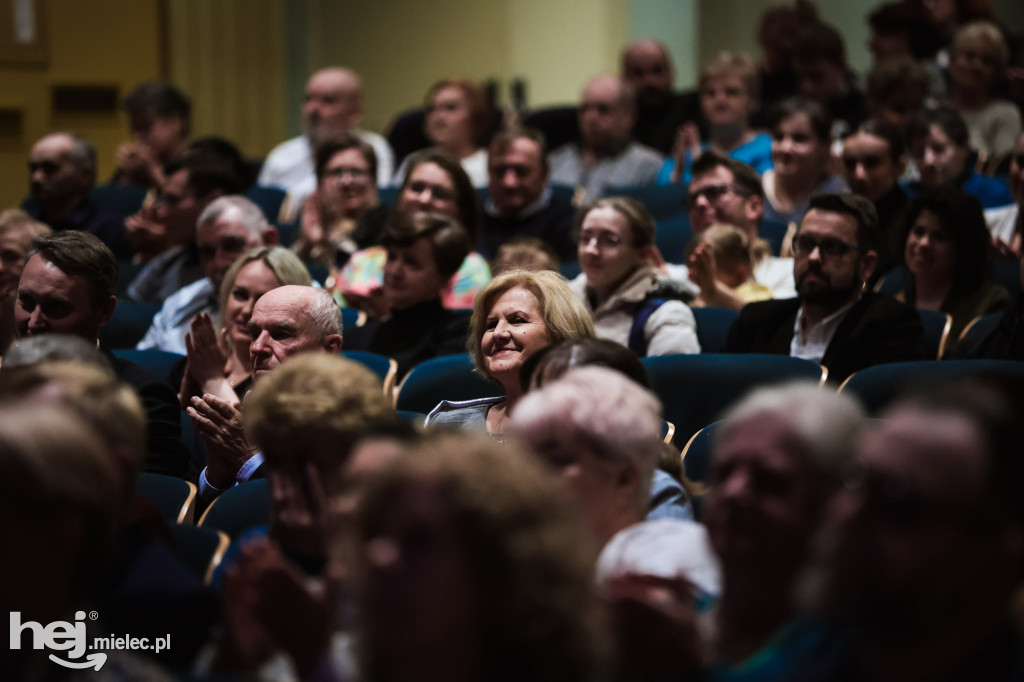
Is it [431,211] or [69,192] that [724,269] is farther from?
[69,192]

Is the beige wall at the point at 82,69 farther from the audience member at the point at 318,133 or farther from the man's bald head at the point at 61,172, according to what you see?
the man's bald head at the point at 61,172

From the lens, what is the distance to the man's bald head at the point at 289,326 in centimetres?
261

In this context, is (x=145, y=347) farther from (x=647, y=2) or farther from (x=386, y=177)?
(x=647, y=2)

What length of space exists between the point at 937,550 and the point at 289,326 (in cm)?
178

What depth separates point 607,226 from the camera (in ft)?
11.3

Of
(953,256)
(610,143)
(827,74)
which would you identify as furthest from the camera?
(827,74)

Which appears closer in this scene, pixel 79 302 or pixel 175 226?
pixel 79 302

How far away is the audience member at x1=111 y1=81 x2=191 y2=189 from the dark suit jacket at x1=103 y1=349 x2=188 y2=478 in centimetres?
305

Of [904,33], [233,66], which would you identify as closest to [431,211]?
[233,66]

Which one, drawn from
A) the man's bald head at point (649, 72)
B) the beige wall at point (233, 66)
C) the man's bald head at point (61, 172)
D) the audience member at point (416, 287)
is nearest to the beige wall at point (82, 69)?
the beige wall at point (233, 66)

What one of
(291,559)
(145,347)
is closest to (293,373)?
(291,559)

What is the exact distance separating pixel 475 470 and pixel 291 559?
2.01 ft

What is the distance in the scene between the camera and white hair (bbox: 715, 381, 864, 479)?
1.30 m

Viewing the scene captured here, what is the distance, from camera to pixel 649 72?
19.4 ft
